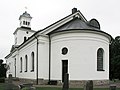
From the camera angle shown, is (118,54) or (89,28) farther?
(118,54)

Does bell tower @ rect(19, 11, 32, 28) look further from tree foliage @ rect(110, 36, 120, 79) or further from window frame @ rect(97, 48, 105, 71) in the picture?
window frame @ rect(97, 48, 105, 71)

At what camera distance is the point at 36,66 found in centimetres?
2459

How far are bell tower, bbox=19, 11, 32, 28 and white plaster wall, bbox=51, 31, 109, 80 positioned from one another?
1816cm

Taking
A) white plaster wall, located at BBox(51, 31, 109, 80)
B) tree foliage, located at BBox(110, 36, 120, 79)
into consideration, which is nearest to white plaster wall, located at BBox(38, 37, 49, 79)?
white plaster wall, located at BBox(51, 31, 109, 80)

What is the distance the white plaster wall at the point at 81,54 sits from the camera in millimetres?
22141

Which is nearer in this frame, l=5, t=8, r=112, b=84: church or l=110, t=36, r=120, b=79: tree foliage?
l=5, t=8, r=112, b=84: church

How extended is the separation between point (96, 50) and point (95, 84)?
361 cm

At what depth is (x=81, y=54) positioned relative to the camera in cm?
2223

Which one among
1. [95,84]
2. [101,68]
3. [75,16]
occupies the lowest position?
[95,84]

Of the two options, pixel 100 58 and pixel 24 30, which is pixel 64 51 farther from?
pixel 24 30

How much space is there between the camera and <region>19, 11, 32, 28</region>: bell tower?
40.1 m

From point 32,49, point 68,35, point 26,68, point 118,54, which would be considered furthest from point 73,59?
point 118,54

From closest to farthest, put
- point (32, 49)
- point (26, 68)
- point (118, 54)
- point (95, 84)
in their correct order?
point (95, 84), point (32, 49), point (26, 68), point (118, 54)

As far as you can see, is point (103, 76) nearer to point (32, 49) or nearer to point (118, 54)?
point (32, 49)
